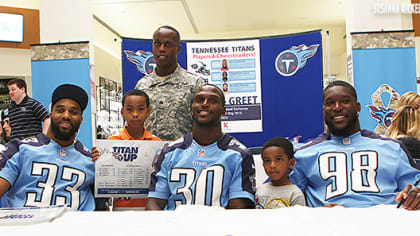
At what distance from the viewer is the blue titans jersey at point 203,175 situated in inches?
67.6

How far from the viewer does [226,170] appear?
69.3 inches

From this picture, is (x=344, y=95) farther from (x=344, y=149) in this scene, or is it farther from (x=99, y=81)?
(x=99, y=81)

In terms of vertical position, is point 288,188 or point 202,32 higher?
point 202,32

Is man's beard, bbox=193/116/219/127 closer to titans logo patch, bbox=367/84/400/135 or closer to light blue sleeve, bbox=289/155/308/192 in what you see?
light blue sleeve, bbox=289/155/308/192

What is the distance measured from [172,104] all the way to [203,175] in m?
1.01

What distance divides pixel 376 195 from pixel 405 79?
365 cm

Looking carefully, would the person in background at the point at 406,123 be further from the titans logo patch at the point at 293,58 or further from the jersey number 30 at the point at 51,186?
the jersey number 30 at the point at 51,186

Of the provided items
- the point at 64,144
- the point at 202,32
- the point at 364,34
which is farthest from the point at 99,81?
the point at 64,144

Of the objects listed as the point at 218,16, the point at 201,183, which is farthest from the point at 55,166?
the point at 218,16

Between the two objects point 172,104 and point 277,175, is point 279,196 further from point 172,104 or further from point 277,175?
point 172,104

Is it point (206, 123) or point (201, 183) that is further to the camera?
point (206, 123)

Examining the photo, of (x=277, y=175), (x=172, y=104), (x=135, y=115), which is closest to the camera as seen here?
(x=277, y=175)

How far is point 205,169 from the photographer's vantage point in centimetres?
175

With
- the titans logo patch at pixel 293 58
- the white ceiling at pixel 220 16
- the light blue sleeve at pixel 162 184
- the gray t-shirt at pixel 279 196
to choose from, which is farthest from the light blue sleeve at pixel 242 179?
the white ceiling at pixel 220 16
